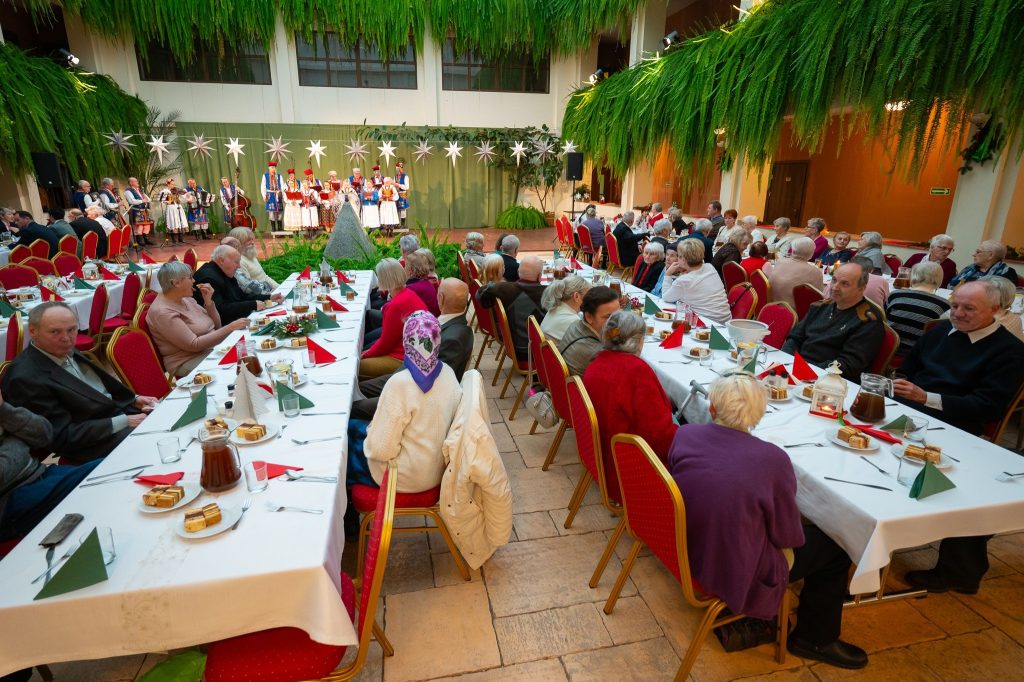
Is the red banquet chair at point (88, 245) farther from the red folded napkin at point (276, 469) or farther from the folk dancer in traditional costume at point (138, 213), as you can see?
the red folded napkin at point (276, 469)

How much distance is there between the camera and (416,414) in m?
2.01

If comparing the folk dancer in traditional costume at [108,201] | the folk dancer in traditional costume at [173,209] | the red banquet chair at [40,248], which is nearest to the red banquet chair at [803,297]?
the red banquet chair at [40,248]

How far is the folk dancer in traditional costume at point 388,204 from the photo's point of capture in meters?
12.7

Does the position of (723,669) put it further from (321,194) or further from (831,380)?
(321,194)

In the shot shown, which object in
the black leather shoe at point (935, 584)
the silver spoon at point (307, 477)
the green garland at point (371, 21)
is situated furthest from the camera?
the green garland at point (371, 21)

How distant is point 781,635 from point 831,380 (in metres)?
1.06

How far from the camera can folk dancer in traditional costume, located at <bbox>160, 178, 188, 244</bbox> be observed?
11.7 metres

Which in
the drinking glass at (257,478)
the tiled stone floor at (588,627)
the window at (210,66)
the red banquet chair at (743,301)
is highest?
the window at (210,66)

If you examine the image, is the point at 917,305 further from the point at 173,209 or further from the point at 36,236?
the point at 173,209

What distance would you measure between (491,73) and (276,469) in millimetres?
15172

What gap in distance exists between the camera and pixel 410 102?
47.0ft

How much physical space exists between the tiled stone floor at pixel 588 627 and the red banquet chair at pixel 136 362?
4.58 ft

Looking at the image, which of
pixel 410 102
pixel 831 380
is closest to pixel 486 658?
pixel 831 380

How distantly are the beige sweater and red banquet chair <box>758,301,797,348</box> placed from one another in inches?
94.2
